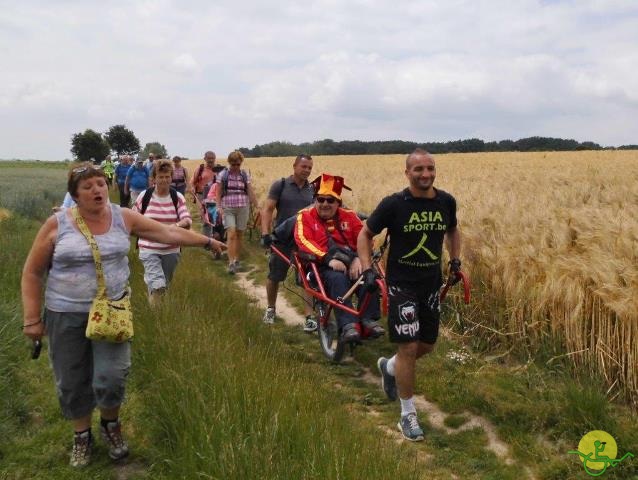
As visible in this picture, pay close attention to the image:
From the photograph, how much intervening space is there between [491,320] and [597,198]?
14.2 feet

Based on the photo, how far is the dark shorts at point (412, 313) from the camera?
4195 millimetres

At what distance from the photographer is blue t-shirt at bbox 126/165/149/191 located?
11.4m

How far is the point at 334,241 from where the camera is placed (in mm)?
5988

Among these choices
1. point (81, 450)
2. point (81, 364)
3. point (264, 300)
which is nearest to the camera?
point (81, 364)

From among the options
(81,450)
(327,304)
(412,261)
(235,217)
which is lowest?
(81,450)

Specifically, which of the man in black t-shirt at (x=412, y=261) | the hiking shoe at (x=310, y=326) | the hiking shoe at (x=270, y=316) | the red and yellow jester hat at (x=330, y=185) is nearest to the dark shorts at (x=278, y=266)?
the hiking shoe at (x=270, y=316)

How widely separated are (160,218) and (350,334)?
2.39 metres

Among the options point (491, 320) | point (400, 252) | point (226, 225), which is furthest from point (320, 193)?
point (226, 225)

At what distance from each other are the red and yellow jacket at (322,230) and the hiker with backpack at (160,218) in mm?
1203

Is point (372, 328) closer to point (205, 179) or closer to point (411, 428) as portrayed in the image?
point (411, 428)

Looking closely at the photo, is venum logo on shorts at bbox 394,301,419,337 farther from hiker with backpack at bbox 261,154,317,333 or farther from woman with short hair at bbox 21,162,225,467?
hiker with backpack at bbox 261,154,317,333

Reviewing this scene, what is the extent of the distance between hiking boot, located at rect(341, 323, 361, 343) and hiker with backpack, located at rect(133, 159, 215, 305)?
6.45ft

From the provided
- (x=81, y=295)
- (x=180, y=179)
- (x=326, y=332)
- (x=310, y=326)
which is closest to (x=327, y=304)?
(x=326, y=332)

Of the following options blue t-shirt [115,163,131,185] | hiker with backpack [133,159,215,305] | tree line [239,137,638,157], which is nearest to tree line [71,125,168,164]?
tree line [239,137,638,157]
